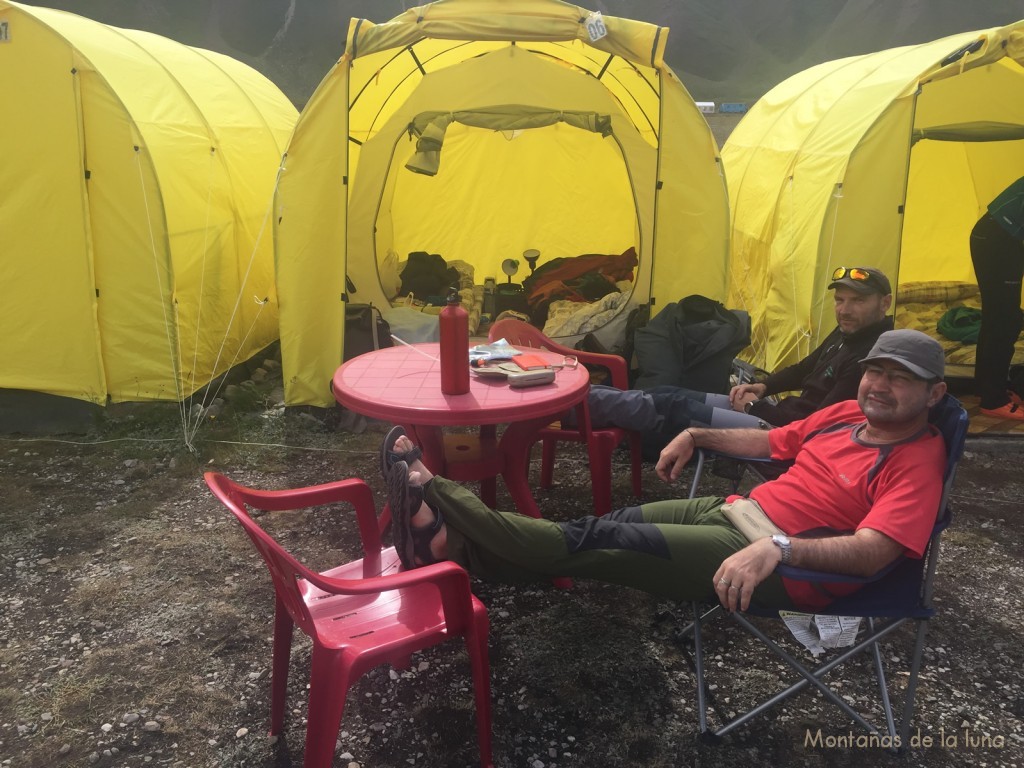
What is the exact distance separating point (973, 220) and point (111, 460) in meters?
7.10

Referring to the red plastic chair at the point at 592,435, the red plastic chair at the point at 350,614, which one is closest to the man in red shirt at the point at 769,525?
the red plastic chair at the point at 350,614

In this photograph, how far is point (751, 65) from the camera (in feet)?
101

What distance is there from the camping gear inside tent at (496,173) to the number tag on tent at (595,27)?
11 mm

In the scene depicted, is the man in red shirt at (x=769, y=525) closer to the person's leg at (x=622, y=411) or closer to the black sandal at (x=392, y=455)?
the black sandal at (x=392, y=455)

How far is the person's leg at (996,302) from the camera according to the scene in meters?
5.08

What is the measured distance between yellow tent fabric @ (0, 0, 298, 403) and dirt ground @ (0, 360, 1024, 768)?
1057 millimetres

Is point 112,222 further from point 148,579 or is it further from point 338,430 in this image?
point 148,579

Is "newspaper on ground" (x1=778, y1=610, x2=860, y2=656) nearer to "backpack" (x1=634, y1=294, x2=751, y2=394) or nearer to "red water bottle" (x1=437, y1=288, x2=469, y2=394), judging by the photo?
"red water bottle" (x1=437, y1=288, x2=469, y2=394)

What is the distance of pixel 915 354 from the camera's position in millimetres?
2262

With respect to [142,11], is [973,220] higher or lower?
lower

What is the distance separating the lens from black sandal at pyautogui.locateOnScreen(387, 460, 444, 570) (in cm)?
232

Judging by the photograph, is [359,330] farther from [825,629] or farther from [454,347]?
[825,629]

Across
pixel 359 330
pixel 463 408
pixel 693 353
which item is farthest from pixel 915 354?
pixel 359 330

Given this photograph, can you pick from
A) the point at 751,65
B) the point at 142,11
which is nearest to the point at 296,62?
the point at 142,11
